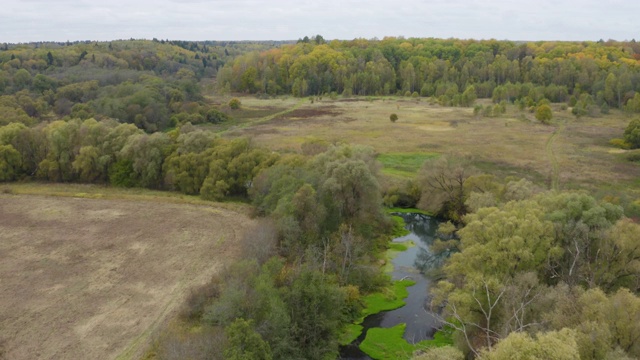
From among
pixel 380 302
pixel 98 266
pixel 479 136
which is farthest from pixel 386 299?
pixel 479 136

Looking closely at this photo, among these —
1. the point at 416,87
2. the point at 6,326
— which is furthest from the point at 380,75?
the point at 6,326

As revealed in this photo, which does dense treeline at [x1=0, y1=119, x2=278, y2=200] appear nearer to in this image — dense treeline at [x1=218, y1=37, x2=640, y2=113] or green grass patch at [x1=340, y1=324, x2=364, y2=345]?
green grass patch at [x1=340, y1=324, x2=364, y2=345]

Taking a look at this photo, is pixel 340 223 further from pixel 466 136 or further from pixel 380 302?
pixel 466 136

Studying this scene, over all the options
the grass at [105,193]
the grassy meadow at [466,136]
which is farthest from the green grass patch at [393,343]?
the grassy meadow at [466,136]

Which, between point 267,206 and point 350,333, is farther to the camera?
point 267,206

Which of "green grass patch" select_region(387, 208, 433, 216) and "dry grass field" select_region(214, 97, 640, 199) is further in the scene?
"dry grass field" select_region(214, 97, 640, 199)

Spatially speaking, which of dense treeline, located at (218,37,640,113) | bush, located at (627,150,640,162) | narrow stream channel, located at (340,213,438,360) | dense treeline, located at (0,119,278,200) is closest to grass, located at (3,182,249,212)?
dense treeline, located at (0,119,278,200)

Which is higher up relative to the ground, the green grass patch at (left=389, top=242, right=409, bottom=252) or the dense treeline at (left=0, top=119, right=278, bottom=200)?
the dense treeline at (left=0, top=119, right=278, bottom=200)
